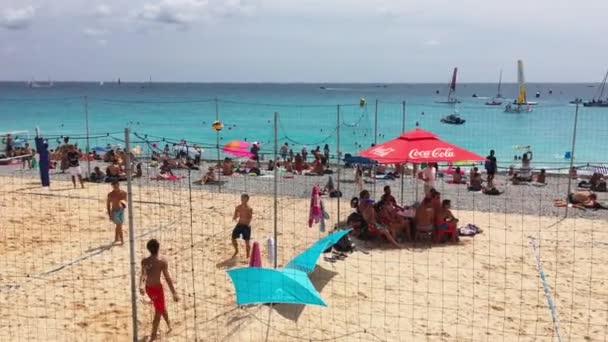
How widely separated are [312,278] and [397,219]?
2746 millimetres

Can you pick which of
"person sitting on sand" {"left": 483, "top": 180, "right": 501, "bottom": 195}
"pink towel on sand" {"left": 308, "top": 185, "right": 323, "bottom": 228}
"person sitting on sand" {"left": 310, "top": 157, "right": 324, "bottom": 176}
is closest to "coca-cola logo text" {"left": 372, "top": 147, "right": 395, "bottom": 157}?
"pink towel on sand" {"left": 308, "top": 185, "right": 323, "bottom": 228}

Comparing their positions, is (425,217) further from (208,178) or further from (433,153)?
(208,178)

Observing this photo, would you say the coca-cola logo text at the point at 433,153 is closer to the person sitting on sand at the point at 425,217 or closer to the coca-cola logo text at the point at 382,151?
the coca-cola logo text at the point at 382,151

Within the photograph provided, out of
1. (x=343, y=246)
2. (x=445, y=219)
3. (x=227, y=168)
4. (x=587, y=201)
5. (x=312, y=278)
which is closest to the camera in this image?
(x=312, y=278)

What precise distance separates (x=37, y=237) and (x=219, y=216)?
3.41 m

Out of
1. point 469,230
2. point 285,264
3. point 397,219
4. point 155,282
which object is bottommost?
point 285,264

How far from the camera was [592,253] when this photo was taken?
29.3 ft

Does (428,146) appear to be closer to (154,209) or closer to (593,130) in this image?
(154,209)

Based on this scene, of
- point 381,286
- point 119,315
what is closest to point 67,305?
point 119,315

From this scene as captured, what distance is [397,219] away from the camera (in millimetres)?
9547

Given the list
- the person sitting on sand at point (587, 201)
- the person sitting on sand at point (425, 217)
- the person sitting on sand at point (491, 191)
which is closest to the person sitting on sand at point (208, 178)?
the person sitting on sand at point (491, 191)

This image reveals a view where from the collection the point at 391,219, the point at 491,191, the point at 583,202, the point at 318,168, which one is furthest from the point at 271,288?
the point at 318,168

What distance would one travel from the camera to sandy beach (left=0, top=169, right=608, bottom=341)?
6.02 metres

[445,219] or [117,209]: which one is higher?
[117,209]
